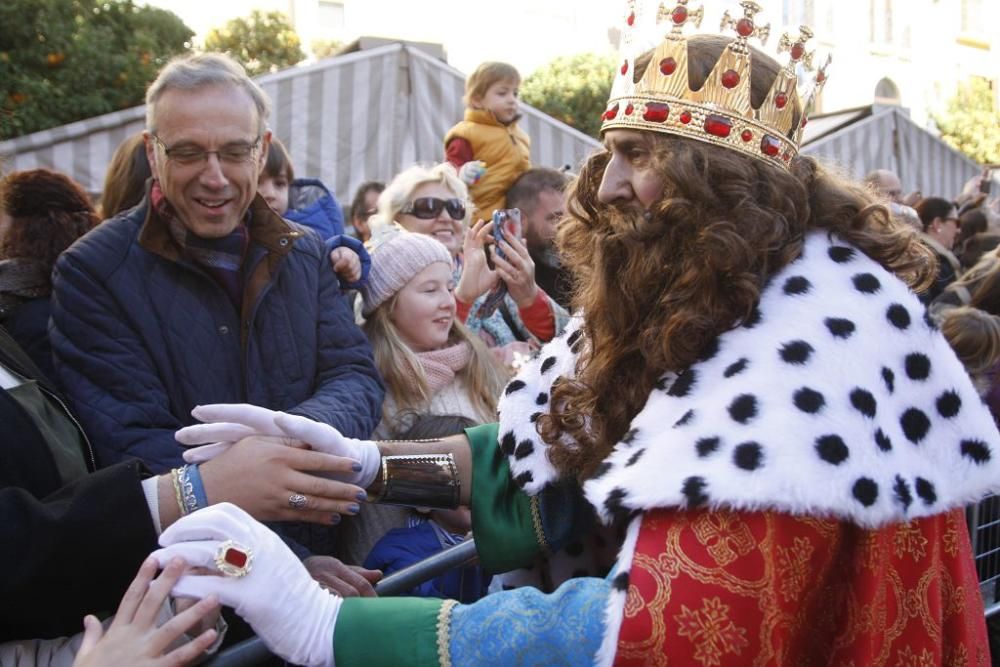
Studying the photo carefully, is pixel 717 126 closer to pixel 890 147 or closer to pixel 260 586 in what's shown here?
pixel 260 586

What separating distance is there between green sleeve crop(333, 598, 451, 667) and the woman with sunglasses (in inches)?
88.4

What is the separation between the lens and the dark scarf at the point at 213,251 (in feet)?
8.48

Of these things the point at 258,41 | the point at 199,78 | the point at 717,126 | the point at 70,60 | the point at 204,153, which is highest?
the point at 717,126

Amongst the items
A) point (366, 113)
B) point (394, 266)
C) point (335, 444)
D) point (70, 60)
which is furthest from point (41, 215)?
point (70, 60)

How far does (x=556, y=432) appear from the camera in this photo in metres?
2.09

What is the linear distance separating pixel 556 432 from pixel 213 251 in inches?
44.7

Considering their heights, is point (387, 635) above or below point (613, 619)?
below

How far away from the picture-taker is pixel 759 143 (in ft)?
6.38

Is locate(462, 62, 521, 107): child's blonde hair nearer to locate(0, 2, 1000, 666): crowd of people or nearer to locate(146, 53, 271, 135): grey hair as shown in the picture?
locate(0, 2, 1000, 666): crowd of people

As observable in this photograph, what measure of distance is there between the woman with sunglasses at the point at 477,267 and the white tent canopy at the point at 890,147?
5443 millimetres

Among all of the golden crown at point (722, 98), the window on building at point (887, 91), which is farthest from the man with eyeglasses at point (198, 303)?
the window on building at point (887, 91)

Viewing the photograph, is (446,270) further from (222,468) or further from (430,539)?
(222,468)

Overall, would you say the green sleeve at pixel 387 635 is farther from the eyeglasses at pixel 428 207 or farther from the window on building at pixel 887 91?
the window on building at pixel 887 91

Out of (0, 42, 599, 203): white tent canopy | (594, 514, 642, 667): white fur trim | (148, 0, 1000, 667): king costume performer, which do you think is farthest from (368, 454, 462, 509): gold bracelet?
(0, 42, 599, 203): white tent canopy
